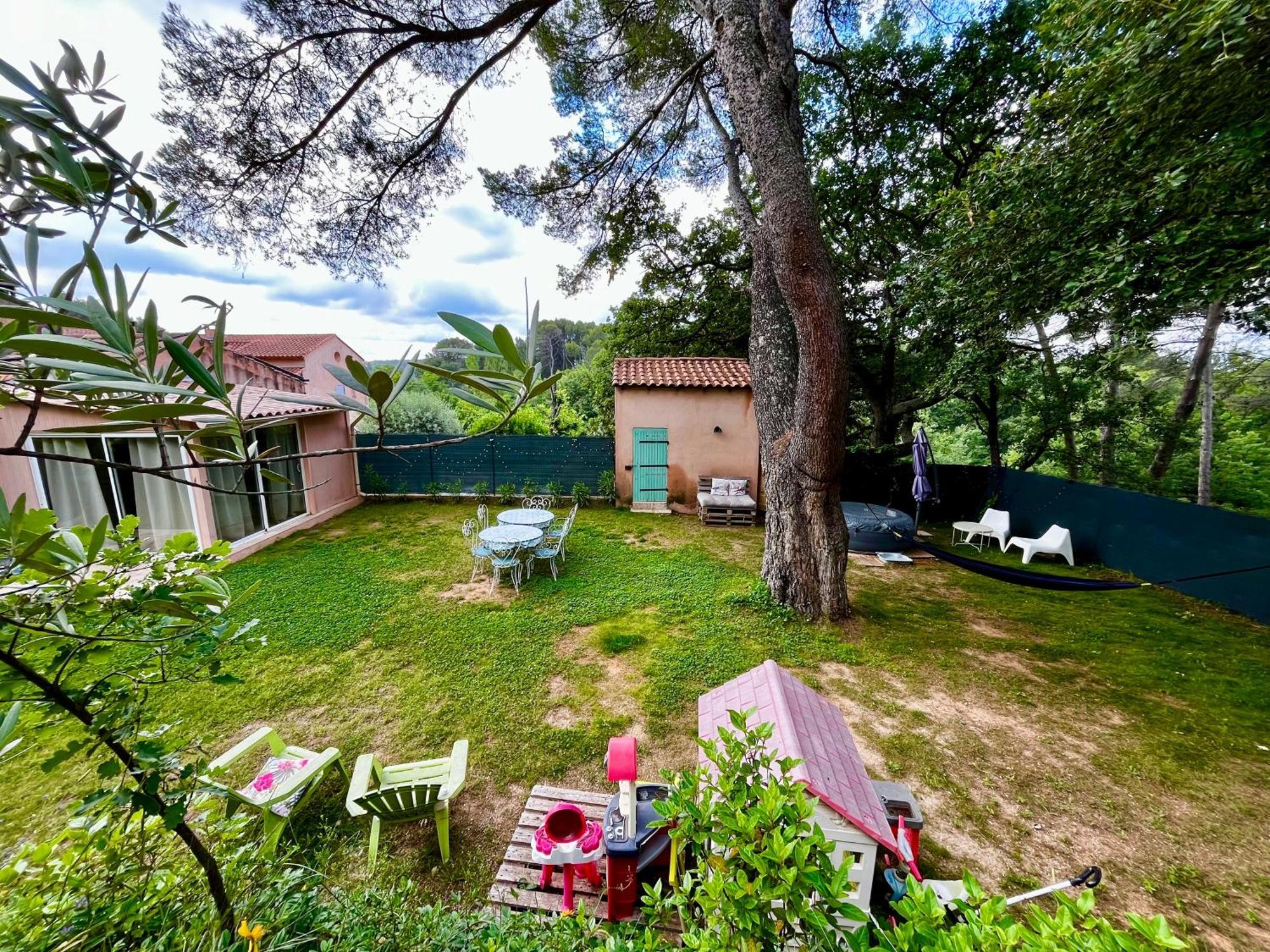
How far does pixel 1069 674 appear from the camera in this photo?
4504mm

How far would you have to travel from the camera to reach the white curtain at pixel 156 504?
618 cm

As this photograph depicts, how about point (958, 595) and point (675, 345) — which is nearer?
point (958, 595)

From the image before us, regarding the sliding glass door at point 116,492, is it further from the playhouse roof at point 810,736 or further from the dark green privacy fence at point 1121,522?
the dark green privacy fence at point 1121,522

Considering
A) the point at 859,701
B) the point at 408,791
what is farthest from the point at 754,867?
the point at 859,701

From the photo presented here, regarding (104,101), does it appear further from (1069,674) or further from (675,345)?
(675,345)

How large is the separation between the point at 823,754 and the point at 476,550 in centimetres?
536

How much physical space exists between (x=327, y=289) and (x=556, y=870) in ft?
14.7

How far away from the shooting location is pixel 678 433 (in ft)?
33.0

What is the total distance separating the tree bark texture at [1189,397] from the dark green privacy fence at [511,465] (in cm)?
1036

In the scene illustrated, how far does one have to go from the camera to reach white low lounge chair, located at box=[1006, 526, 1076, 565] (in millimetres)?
7535

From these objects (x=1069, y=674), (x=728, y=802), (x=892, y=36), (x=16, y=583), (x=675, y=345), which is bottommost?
(x=1069, y=674)

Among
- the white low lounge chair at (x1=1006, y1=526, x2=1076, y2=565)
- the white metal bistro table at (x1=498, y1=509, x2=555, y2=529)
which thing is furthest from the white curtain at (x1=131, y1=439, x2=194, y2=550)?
the white low lounge chair at (x1=1006, y1=526, x2=1076, y2=565)

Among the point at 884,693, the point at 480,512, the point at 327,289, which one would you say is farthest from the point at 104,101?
the point at 480,512

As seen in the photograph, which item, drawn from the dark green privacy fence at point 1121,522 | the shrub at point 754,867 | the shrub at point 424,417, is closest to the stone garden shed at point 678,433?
the dark green privacy fence at point 1121,522
